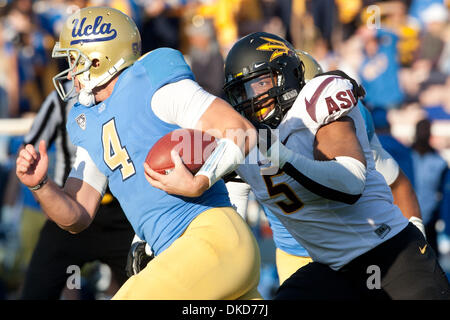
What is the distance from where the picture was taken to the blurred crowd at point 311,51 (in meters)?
6.73

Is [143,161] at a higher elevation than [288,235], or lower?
higher

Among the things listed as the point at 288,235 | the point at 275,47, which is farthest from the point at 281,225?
the point at 275,47

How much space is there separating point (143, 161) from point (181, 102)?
314 millimetres

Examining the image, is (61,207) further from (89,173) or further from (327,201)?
(327,201)

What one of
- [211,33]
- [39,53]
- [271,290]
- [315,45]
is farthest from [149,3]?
[271,290]

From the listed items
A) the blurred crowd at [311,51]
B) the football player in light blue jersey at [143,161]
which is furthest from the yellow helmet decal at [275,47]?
the blurred crowd at [311,51]

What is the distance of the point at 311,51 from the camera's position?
9.94 metres

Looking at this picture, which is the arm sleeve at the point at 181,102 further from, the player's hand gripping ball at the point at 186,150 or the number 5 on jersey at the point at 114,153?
the number 5 on jersey at the point at 114,153

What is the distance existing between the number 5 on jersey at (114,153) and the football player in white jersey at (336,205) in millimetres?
538

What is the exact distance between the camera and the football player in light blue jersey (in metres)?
2.60

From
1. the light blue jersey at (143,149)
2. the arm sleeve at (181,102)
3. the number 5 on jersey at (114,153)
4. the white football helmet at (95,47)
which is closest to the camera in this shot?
the arm sleeve at (181,102)

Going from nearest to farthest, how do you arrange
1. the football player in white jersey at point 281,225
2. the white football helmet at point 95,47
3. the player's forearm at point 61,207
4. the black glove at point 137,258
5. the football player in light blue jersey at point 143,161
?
the football player in light blue jersey at point 143,161 < the player's forearm at point 61,207 < the white football helmet at point 95,47 < the black glove at point 137,258 < the football player in white jersey at point 281,225
